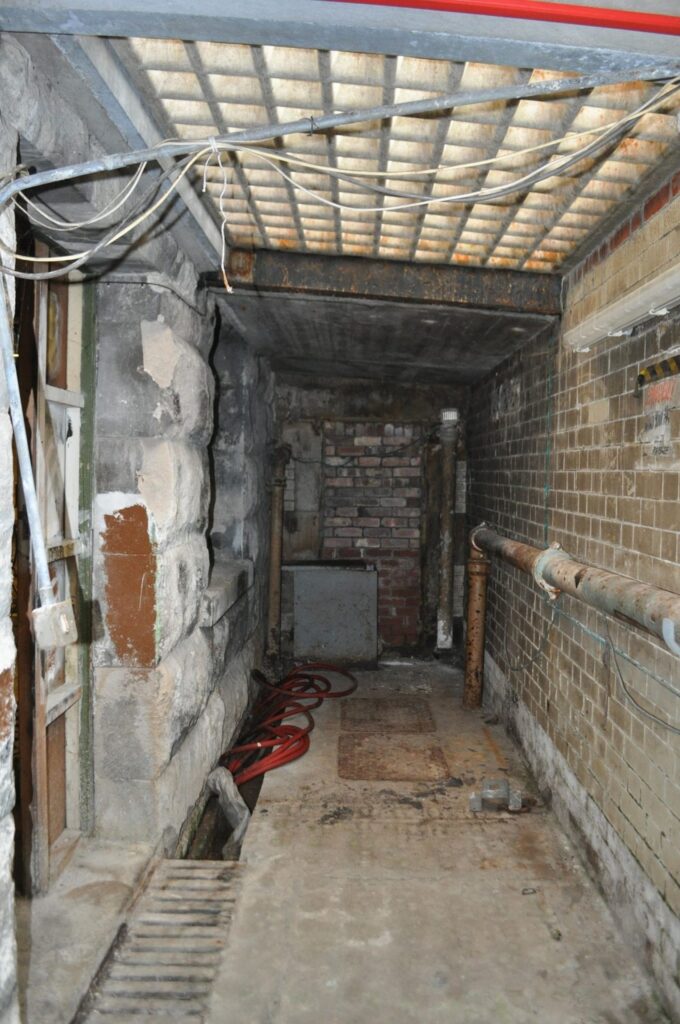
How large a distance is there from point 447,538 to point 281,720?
2360 mm

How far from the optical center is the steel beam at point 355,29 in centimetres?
133

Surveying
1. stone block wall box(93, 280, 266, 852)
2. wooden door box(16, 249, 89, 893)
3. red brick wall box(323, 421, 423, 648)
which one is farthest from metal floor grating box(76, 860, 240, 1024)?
red brick wall box(323, 421, 423, 648)

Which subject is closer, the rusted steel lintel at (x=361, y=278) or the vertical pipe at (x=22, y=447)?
the vertical pipe at (x=22, y=447)

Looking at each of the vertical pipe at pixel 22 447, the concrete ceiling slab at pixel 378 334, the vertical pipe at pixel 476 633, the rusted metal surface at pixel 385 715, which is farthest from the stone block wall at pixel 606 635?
the vertical pipe at pixel 22 447

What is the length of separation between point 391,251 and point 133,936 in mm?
2803

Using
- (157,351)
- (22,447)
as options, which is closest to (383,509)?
(157,351)

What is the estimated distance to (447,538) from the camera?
605 centimetres

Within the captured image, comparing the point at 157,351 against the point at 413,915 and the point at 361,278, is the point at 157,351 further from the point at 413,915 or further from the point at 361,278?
the point at 413,915

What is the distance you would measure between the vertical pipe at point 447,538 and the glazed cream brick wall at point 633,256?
9.41ft

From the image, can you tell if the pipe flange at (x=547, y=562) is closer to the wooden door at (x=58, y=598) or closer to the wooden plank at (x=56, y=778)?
the wooden door at (x=58, y=598)

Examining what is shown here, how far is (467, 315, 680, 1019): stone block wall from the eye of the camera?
221 centimetres

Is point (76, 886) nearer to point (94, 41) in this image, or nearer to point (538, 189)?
point (94, 41)

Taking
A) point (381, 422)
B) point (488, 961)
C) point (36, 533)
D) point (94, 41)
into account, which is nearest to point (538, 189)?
point (94, 41)

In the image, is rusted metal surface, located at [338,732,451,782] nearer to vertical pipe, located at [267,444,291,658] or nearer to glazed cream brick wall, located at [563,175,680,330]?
vertical pipe, located at [267,444,291,658]
